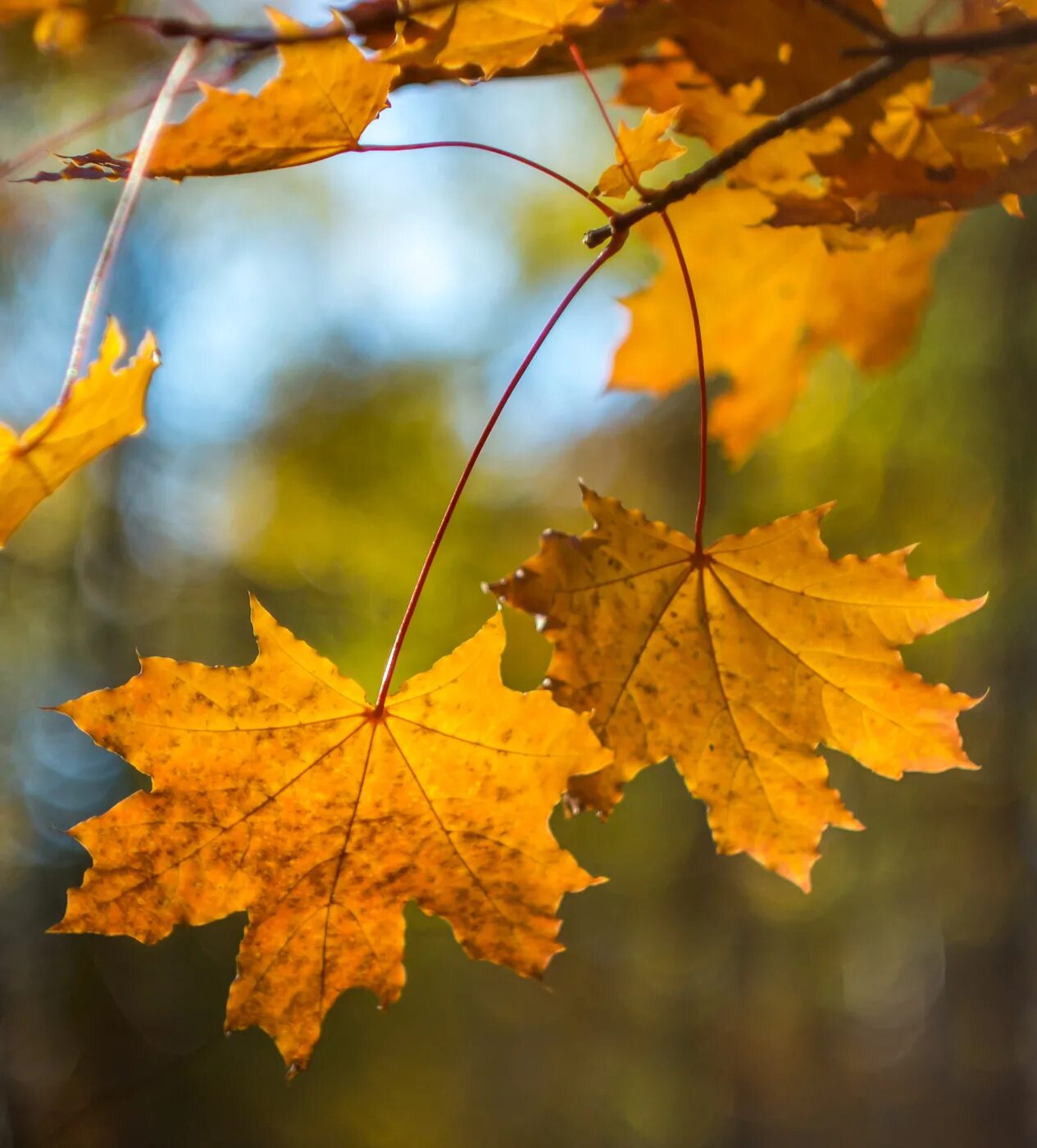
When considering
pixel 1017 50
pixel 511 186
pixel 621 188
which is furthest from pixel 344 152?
pixel 511 186

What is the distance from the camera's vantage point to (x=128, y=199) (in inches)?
23.4

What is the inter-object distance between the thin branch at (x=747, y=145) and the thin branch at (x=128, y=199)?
0.97 feet

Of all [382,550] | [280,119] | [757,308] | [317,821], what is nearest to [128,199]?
[280,119]

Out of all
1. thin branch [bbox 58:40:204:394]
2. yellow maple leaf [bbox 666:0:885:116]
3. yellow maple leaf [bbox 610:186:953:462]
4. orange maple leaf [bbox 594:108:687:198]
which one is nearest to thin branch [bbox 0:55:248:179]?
thin branch [bbox 58:40:204:394]

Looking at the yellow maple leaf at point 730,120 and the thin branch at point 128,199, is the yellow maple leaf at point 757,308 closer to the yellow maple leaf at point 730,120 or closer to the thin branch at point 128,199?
the yellow maple leaf at point 730,120

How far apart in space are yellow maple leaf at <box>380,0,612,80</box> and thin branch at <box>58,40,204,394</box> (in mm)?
138

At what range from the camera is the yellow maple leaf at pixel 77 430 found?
623 millimetres

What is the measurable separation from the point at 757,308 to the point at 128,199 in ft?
3.09

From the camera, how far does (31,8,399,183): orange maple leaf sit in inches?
22.1

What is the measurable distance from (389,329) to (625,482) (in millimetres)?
3298

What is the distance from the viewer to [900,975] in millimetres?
11438

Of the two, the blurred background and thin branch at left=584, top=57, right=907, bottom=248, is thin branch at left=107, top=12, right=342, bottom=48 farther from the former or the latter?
the blurred background

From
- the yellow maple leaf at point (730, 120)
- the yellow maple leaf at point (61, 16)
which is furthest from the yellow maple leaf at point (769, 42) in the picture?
the yellow maple leaf at point (61, 16)

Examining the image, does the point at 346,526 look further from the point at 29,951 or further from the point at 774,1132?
the point at 774,1132
